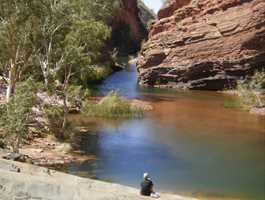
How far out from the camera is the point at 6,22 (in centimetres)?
3866

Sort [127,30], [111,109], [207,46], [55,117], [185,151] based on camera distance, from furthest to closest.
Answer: [127,30] → [207,46] → [111,109] → [55,117] → [185,151]

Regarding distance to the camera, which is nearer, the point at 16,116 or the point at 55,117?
the point at 16,116

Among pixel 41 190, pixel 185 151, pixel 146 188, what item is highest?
pixel 41 190

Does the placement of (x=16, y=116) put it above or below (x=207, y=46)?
below

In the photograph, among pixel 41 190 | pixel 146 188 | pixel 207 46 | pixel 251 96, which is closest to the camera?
pixel 41 190

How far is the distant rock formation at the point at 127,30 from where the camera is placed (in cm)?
12531

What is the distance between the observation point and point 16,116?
29.1 metres

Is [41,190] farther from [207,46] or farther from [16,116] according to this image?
[207,46]

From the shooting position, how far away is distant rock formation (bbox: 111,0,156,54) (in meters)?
125

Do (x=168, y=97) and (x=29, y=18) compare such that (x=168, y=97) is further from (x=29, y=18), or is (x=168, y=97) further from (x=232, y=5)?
(x=29, y=18)

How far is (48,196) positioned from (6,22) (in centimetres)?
2530

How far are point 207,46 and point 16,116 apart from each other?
161 ft

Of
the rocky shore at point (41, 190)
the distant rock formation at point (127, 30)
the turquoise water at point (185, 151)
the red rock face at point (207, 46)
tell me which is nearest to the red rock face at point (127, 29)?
the distant rock formation at point (127, 30)

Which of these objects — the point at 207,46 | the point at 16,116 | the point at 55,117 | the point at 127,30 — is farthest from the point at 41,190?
the point at 127,30
